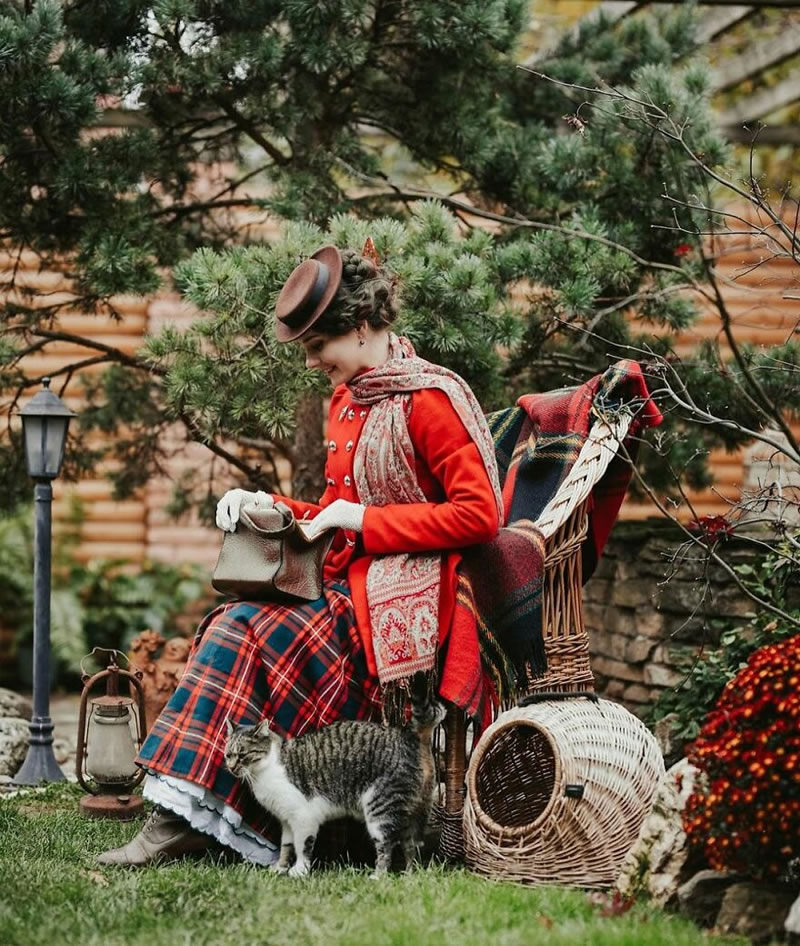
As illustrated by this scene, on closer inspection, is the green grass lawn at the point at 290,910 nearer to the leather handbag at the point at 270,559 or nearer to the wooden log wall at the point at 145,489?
the leather handbag at the point at 270,559

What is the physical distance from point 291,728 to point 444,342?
5.24 feet

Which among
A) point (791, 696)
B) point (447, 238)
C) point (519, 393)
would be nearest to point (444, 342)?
point (447, 238)

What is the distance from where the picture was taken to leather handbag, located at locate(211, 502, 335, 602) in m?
3.57

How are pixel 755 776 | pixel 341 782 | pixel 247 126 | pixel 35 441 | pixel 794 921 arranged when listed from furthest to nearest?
pixel 247 126 < pixel 35 441 < pixel 341 782 < pixel 755 776 < pixel 794 921

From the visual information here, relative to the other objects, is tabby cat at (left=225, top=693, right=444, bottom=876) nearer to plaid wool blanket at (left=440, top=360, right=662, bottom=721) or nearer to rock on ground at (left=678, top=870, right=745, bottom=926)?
plaid wool blanket at (left=440, top=360, right=662, bottom=721)

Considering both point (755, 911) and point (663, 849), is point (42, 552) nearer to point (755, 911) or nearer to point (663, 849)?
point (663, 849)

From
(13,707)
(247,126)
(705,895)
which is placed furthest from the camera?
(13,707)

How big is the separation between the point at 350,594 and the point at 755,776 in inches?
52.8

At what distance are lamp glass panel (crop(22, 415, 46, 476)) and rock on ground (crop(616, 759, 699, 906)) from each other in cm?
299

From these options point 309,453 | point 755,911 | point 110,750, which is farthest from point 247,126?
point 755,911

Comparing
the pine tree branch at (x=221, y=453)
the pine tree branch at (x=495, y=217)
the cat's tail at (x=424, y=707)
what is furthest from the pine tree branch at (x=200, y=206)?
the cat's tail at (x=424, y=707)

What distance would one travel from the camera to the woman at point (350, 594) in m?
3.48

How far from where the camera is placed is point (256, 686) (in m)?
3.55

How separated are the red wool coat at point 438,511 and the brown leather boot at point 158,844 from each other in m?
0.68
